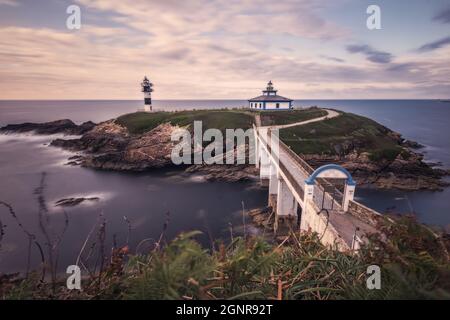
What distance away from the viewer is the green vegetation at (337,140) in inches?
1948

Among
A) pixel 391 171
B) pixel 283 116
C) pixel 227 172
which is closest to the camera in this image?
pixel 391 171

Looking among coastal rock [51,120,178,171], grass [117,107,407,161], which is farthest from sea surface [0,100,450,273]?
grass [117,107,407,161]

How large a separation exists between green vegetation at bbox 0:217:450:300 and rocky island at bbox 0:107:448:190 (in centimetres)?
4243

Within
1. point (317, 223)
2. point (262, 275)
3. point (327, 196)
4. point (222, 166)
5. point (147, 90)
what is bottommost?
point (222, 166)

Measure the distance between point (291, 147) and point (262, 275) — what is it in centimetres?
4806

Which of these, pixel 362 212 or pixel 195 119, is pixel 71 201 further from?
pixel 362 212

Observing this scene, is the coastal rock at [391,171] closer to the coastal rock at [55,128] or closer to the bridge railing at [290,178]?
the bridge railing at [290,178]

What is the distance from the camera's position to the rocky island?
46188 millimetres

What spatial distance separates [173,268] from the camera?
1980 millimetres

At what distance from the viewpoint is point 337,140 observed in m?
52.7

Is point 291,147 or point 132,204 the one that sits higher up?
point 291,147

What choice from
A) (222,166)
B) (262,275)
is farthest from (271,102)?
(262,275)
